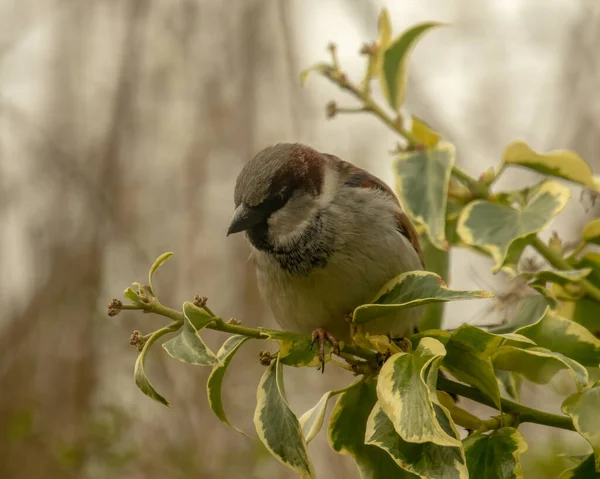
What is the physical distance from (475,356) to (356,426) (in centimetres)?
21

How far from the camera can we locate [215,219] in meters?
3.33

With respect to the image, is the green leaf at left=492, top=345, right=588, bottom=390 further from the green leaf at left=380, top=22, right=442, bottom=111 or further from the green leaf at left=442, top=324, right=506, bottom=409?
the green leaf at left=380, top=22, right=442, bottom=111

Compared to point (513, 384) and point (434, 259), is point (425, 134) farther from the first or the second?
point (513, 384)

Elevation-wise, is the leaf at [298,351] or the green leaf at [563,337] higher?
the leaf at [298,351]

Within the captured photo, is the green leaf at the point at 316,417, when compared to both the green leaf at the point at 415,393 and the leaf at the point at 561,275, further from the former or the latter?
the leaf at the point at 561,275

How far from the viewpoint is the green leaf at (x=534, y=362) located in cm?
81

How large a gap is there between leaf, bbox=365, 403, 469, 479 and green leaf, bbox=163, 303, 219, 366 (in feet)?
0.65

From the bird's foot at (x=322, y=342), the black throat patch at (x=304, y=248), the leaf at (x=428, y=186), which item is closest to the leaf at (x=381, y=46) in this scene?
the leaf at (x=428, y=186)

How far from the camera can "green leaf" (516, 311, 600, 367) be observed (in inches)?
36.3

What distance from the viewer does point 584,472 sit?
85 cm

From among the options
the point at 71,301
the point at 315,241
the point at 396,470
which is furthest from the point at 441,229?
the point at 71,301

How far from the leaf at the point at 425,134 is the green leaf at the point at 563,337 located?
0.45 meters

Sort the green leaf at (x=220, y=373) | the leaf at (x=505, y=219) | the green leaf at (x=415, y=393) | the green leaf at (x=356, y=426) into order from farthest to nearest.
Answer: the leaf at (x=505, y=219) < the green leaf at (x=356, y=426) < the green leaf at (x=220, y=373) < the green leaf at (x=415, y=393)

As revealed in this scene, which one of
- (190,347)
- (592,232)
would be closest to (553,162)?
(592,232)
